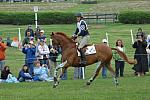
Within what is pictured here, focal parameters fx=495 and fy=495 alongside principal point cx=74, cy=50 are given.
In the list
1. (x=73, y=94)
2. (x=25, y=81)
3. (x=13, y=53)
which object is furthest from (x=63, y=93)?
(x=13, y=53)

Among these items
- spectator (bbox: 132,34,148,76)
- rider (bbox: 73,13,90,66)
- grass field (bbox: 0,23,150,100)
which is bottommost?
grass field (bbox: 0,23,150,100)

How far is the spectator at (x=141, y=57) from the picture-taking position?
22812 millimetres

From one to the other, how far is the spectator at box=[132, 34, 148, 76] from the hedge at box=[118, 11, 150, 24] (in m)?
30.1

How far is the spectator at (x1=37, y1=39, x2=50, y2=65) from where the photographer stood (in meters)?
21.8

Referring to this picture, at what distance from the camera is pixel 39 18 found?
5353 centimetres

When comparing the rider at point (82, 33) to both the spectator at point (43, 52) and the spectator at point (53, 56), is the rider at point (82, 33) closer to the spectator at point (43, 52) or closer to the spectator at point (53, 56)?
the spectator at point (53, 56)

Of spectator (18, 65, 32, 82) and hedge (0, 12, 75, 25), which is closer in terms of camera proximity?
spectator (18, 65, 32, 82)

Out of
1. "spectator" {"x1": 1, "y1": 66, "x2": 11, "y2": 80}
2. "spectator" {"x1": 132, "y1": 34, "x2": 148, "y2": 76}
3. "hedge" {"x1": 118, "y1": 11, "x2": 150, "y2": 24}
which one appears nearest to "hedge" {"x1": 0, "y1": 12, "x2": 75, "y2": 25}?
"hedge" {"x1": 118, "y1": 11, "x2": 150, "y2": 24}

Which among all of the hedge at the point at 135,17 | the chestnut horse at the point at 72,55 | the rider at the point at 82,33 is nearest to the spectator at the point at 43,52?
the chestnut horse at the point at 72,55

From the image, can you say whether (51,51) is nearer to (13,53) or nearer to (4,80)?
(4,80)

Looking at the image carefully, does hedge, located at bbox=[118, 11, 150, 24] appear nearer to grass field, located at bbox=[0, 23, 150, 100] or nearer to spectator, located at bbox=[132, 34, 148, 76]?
spectator, located at bbox=[132, 34, 148, 76]

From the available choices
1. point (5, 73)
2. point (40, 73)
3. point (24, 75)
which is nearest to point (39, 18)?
point (40, 73)

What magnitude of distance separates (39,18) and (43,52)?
1261 inches

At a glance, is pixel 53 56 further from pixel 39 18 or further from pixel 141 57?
pixel 39 18
